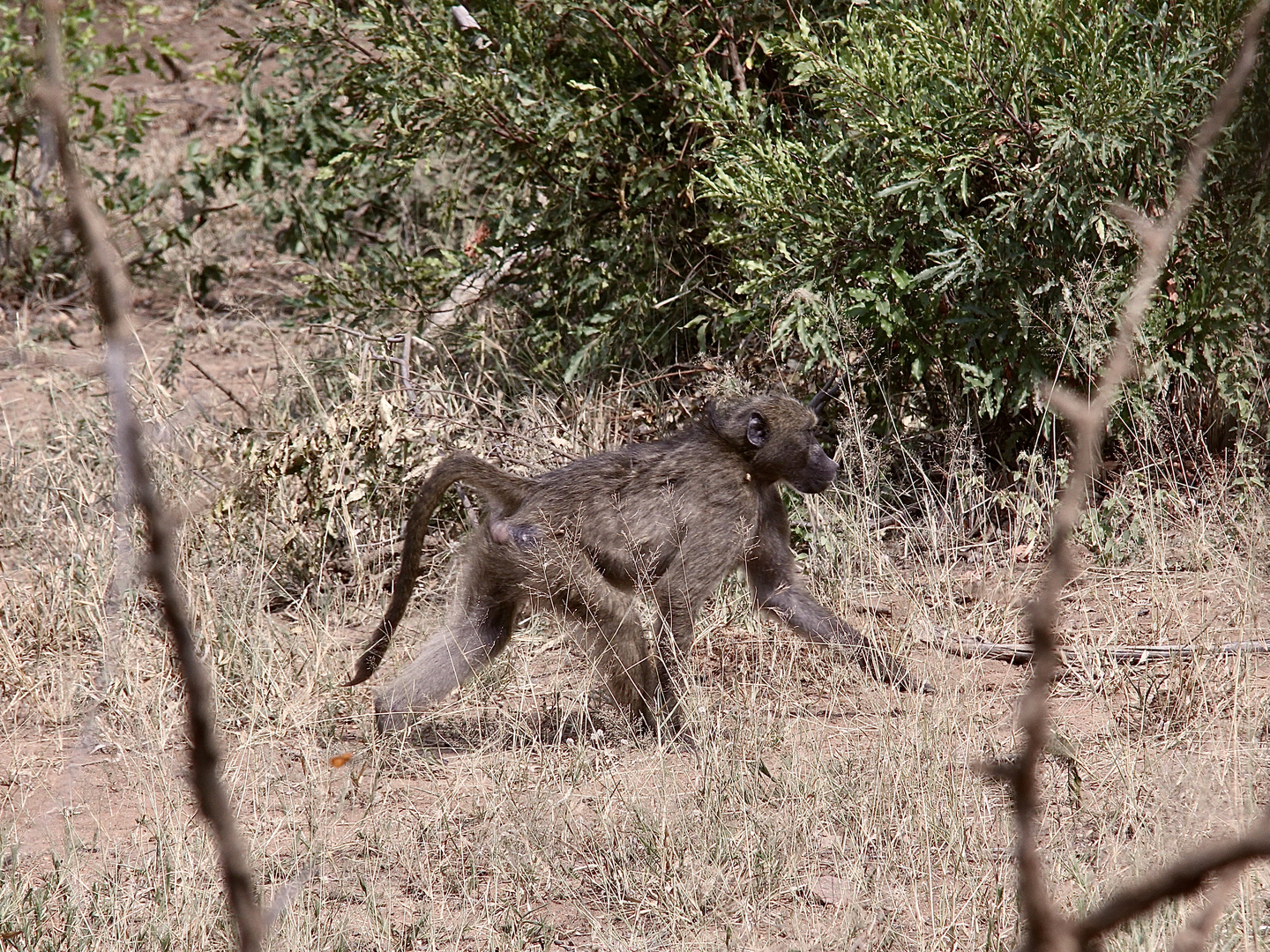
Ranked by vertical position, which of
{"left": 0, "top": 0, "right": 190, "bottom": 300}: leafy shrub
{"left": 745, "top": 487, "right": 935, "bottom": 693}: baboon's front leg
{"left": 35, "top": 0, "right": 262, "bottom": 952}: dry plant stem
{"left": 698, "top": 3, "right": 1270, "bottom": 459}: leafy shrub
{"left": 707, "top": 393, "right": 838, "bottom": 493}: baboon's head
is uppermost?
{"left": 35, "top": 0, "right": 262, "bottom": 952}: dry plant stem

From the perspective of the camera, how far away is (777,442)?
15.8 feet

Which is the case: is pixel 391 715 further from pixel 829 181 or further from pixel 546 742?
pixel 829 181

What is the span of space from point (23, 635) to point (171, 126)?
7504mm

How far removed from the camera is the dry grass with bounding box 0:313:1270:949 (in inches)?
125

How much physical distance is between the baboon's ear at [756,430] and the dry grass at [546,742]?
1.82 feet

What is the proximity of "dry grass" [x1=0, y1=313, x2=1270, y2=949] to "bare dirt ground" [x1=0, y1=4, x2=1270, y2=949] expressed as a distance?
0.01 meters

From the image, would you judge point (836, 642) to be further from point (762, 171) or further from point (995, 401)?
point (762, 171)

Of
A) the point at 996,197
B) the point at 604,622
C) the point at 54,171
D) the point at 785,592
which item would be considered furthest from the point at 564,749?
the point at 54,171

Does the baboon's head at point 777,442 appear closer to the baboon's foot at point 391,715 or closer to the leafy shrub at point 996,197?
the leafy shrub at point 996,197

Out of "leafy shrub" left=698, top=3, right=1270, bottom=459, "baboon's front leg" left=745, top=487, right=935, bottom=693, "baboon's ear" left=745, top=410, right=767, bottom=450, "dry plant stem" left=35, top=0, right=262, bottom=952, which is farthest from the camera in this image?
"leafy shrub" left=698, top=3, right=1270, bottom=459

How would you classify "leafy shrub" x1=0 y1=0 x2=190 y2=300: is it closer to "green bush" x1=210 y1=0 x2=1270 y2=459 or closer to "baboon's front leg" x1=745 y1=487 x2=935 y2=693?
"green bush" x1=210 y1=0 x2=1270 y2=459

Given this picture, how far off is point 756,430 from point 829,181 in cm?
123

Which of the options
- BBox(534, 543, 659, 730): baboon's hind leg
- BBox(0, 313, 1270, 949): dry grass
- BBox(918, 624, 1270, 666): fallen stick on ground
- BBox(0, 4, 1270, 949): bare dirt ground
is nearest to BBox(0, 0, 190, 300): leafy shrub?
BBox(0, 4, 1270, 949): bare dirt ground

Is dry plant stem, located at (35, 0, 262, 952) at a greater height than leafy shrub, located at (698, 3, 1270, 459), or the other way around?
dry plant stem, located at (35, 0, 262, 952)
